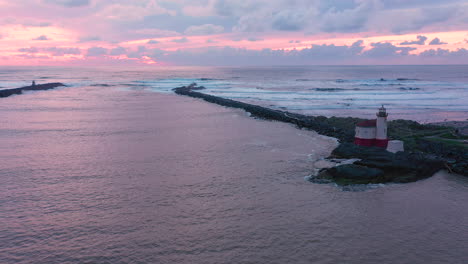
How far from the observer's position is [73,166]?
19.4m

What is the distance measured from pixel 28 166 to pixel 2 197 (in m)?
4.28

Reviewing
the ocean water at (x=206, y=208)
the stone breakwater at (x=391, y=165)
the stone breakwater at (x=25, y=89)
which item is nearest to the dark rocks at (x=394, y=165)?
the stone breakwater at (x=391, y=165)

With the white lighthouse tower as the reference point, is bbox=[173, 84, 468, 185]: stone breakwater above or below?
below

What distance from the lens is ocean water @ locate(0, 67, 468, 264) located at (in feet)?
37.3

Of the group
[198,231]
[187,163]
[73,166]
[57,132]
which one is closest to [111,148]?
[73,166]

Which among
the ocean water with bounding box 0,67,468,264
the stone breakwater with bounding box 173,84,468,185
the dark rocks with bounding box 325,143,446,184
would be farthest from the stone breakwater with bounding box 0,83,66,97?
the dark rocks with bounding box 325,143,446,184

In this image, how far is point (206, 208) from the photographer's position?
14.4m

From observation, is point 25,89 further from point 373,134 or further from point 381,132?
point 381,132

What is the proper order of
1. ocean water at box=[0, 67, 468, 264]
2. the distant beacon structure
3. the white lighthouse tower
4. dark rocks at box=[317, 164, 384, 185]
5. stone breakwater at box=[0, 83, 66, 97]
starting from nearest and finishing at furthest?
1. ocean water at box=[0, 67, 468, 264]
2. dark rocks at box=[317, 164, 384, 185]
3. the white lighthouse tower
4. the distant beacon structure
5. stone breakwater at box=[0, 83, 66, 97]

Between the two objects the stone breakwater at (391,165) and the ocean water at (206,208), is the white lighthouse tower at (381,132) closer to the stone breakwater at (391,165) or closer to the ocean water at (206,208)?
the stone breakwater at (391,165)

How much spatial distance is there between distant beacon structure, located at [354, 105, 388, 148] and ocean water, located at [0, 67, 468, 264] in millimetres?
2455

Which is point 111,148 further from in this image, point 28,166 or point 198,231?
point 198,231

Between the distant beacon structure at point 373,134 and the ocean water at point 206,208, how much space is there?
2.45 meters

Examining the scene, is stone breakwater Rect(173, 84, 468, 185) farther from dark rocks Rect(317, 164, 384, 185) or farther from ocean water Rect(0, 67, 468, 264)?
ocean water Rect(0, 67, 468, 264)
